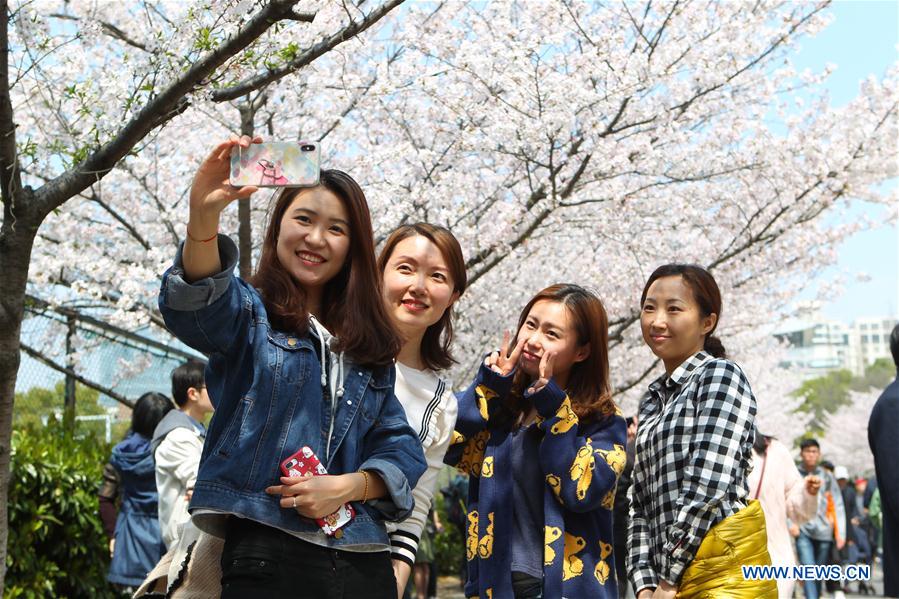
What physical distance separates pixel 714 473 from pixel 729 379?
0.33m

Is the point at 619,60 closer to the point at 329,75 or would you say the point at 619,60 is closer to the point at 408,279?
the point at 329,75

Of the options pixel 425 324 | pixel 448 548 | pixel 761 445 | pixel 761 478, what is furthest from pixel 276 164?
pixel 448 548

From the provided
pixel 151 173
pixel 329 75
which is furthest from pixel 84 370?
pixel 329 75

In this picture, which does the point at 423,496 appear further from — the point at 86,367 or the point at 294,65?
the point at 86,367

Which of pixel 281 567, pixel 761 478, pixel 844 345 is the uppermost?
pixel 844 345

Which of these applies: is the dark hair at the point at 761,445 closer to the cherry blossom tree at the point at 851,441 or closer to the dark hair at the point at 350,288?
the dark hair at the point at 350,288

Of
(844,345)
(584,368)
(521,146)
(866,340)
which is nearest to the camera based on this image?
(584,368)

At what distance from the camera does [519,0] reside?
902 centimetres

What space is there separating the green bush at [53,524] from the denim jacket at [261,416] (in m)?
5.08

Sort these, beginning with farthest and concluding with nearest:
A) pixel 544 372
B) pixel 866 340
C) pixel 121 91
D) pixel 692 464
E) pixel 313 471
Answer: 1. pixel 866 340
2. pixel 121 91
3. pixel 544 372
4. pixel 692 464
5. pixel 313 471

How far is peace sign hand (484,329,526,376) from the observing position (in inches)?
130

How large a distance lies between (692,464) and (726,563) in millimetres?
315

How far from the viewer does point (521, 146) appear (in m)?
8.16

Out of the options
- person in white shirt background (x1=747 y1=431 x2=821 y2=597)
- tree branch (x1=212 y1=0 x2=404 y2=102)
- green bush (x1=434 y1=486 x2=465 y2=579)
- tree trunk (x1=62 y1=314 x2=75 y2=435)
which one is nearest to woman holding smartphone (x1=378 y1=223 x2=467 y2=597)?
tree branch (x1=212 y1=0 x2=404 y2=102)
